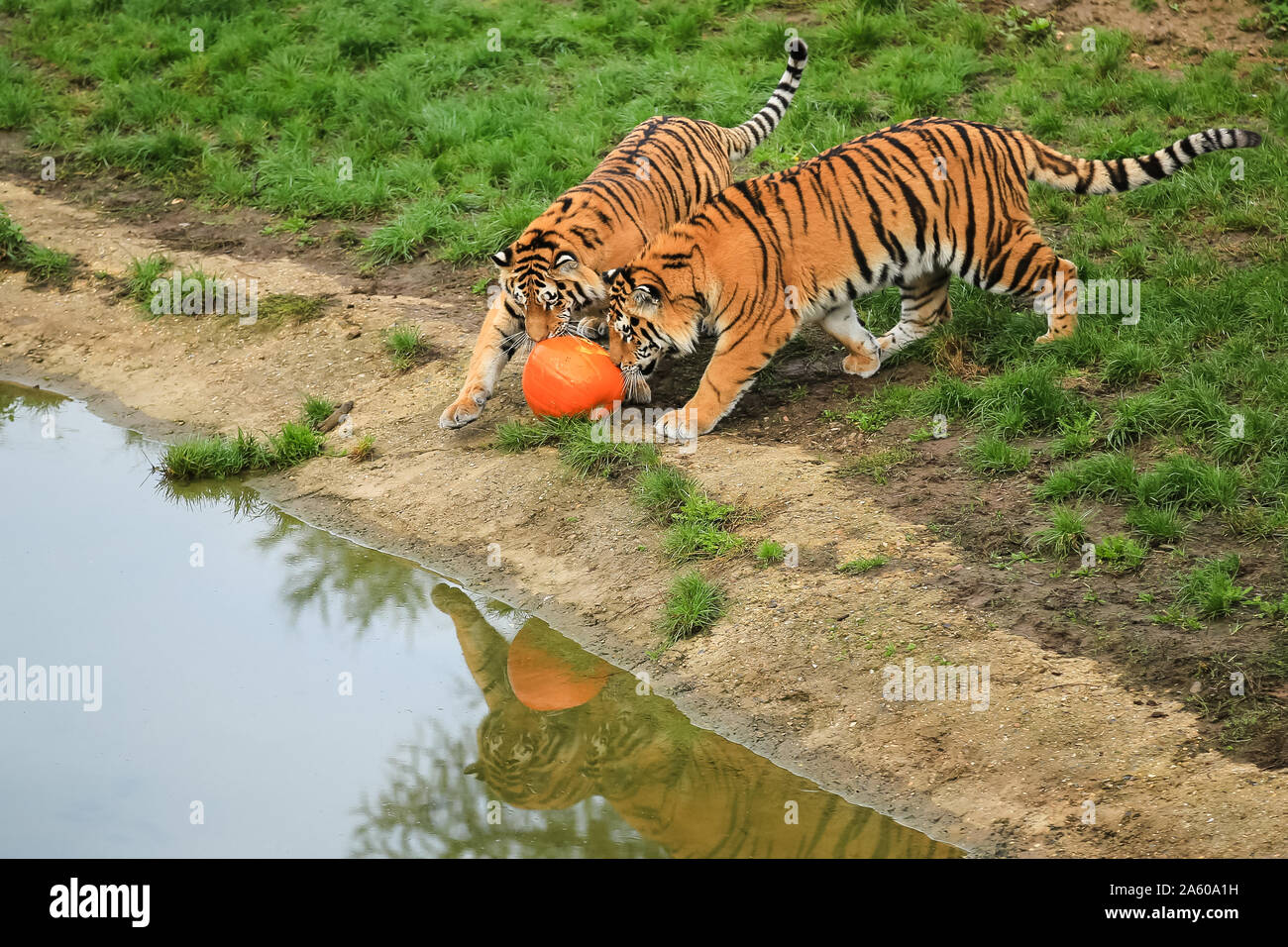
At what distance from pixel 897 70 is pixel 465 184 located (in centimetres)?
322

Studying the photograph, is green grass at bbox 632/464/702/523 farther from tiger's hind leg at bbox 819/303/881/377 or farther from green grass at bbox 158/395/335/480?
green grass at bbox 158/395/335/480

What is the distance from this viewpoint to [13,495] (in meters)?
6.43

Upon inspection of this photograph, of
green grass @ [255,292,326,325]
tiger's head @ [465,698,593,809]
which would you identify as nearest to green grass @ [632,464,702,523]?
tiger's head @ [465,698,593,809]

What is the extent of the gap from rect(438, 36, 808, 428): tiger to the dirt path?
35 centimetres

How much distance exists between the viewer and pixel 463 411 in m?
6.62

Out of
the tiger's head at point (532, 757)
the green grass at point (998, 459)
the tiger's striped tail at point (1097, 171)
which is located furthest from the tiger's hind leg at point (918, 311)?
the tiger's head at point (532, 757)

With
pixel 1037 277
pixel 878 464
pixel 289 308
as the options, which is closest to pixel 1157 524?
pixel 878 464

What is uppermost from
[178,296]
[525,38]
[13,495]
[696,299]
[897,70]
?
[525,38]

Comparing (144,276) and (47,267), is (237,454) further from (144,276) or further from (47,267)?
(47,267)

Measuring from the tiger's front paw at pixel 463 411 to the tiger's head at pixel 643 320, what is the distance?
0.74 m

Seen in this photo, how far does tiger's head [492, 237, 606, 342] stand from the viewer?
6.55 m

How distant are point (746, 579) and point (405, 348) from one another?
117 inches

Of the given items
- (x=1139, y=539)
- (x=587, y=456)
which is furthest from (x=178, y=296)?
(x=1139, y=539)

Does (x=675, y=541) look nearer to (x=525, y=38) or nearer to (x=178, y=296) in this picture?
(x=178, y=296)
